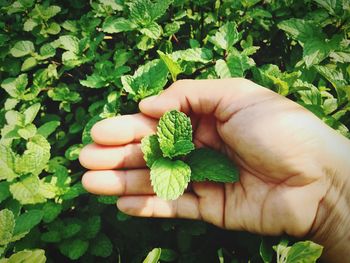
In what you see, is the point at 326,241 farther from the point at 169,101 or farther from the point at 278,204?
the point at 169,101

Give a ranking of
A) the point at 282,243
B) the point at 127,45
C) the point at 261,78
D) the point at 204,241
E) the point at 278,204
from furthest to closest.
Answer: the point at 127,45, the point at 204,241, the point at 261,78, the point at 278,204, the point at 282,243

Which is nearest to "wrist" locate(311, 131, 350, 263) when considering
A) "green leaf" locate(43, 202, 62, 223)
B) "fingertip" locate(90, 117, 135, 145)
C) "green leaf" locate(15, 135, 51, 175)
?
"fingertip" locate(90, 117, 135, 145)

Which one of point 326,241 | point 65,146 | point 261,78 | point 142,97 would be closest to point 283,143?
point 261,78

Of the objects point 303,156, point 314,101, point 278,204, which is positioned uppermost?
point 314,101

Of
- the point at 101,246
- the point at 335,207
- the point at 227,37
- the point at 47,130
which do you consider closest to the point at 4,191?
the point at 47,130

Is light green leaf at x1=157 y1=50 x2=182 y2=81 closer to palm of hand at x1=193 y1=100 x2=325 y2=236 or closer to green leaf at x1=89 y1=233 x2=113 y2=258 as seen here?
palm of hand at x1=193 y1=100 x2=325 y2=236

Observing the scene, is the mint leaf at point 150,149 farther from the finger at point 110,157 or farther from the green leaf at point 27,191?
the green leaf at point 27,191

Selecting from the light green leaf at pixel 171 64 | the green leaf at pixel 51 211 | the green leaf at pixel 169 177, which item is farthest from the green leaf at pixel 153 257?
the light green leaf at pixel 171 64
